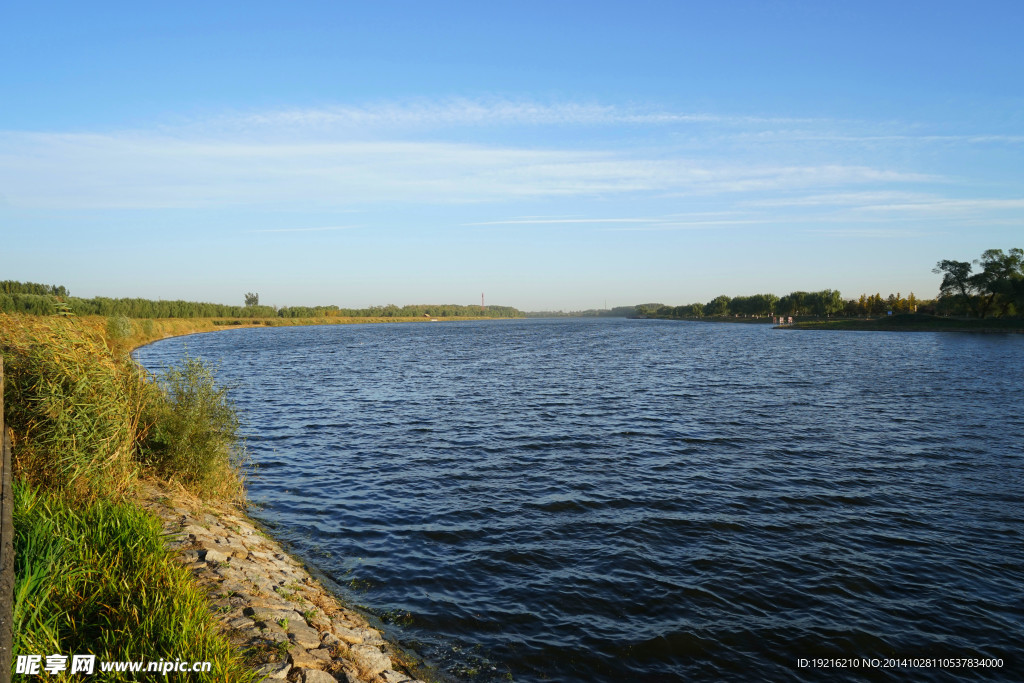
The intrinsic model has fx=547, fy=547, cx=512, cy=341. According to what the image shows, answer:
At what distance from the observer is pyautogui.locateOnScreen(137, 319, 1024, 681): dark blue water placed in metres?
11.4

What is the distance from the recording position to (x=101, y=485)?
39.1 feet

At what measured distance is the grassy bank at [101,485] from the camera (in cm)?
726

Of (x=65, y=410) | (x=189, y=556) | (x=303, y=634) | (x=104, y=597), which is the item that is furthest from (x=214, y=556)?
(x=65, y=410)

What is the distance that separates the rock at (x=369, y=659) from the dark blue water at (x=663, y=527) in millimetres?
1222

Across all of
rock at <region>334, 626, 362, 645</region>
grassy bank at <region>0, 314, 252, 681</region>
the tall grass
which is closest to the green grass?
grassy bank at <region>0, 314, 252, 681</region>

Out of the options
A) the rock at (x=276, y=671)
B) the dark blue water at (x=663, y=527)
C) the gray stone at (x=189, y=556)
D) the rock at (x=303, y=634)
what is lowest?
the dark blue water at (x=663, y=527)

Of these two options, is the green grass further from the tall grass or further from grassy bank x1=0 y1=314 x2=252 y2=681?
the tall grass

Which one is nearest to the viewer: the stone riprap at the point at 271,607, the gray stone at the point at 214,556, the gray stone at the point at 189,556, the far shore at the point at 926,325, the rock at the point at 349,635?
the stone riprap at the point at 271,607

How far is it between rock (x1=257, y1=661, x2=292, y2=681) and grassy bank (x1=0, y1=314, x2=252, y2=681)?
32 cm

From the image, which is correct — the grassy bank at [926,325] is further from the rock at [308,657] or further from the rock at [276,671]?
the rock at [276,671]

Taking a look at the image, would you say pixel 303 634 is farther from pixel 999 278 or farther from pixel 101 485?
pixel 999 278

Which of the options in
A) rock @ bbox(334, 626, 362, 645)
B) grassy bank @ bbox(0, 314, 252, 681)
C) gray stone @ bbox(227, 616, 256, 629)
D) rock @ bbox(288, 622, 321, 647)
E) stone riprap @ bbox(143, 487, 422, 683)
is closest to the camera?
grassy bank @ bbox(0, 314, 252, 681)

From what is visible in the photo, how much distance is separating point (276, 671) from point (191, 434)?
1105 centimetres

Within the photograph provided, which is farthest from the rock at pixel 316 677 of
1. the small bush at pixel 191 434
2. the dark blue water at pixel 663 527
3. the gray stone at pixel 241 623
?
the small bush at pixel 191 434
